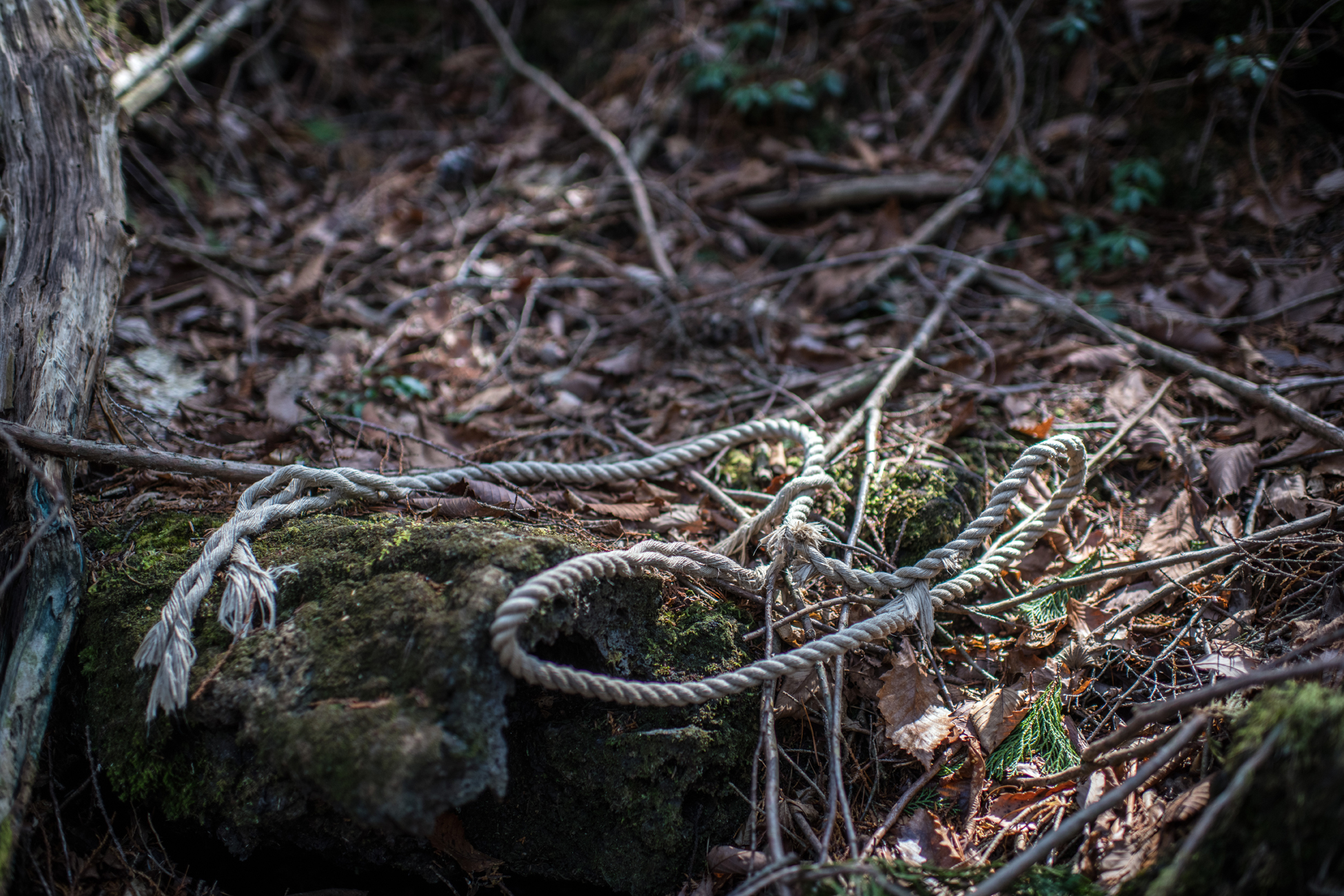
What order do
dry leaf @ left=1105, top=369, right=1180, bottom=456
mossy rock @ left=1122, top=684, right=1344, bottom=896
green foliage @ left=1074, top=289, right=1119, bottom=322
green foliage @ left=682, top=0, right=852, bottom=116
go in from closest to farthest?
mossy rock @ left=1122, top=684, right=1344, bottom=896
dry leaf @ left=1105, top=369, right=1180, bottom=456
green foliage @ left=1074, top=289, right=1119, bottom=322
green foliage @ left=682, top=0, right=852, bottom=116

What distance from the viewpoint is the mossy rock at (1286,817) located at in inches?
45.4

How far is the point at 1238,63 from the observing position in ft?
10.7

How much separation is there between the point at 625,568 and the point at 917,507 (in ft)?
3.50

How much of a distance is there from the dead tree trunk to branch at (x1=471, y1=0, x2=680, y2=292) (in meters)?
2.23

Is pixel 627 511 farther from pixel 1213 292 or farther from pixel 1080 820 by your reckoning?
pixel 1213 292

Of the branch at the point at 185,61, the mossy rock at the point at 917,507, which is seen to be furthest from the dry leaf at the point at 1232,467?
the branch at the point at 185,61

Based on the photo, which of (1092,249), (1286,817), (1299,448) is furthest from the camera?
(1092,249)

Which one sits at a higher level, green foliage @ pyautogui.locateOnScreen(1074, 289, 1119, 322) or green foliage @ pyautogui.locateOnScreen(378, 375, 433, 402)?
green foliage @ pyautogui.locateOnScreen(378, 375, 433, 402)

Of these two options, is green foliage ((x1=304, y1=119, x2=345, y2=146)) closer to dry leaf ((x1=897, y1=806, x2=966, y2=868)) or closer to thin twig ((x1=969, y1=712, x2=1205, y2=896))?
dry leaf ((x1=897, y1=806, x2=966, y2=868))

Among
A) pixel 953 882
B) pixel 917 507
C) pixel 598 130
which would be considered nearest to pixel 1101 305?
pixel 917 507

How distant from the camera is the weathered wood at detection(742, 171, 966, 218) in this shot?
3.92 m

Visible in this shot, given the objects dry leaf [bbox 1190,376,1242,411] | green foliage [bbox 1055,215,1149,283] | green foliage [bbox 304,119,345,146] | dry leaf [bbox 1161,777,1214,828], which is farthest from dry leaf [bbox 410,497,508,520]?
green foliage [bbox 304,119,345,146]

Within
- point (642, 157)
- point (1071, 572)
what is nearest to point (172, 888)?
point (1071, 572)

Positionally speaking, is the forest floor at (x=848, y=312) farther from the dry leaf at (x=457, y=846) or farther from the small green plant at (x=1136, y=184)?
the dry leaf at (x=457, y=846)
